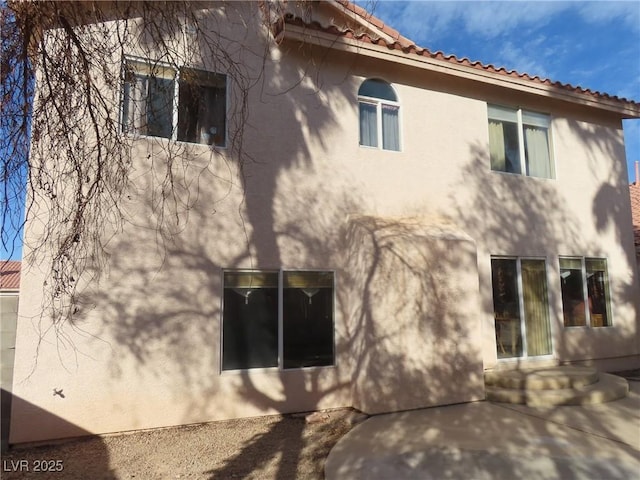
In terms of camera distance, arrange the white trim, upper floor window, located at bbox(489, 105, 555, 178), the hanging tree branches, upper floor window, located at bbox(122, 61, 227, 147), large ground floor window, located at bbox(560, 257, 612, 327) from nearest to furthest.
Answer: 1. the hanging tree branches
2. upper floor window, located at bbox(122, 61, 227, 147)
3. the white trim
4. upper floor window, located at bbox(489, 105, 555, 178)
5. large ground floor window, located at bbox(560, 257, 612, 327)

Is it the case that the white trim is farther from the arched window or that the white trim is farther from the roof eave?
the roof eave

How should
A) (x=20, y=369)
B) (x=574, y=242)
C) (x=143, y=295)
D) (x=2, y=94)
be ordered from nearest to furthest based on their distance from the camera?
1. (x=2, y=94)
2. (x=20, y=369)
3. (x=143, y=295)
4. (x=574, y=242)

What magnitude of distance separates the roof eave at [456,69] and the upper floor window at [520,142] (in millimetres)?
592

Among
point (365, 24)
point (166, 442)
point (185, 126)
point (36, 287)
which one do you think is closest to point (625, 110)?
point (365, 24)

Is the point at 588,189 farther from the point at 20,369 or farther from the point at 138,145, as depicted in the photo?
the point at 20,369

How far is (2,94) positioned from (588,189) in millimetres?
11717

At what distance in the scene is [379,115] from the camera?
8758mm

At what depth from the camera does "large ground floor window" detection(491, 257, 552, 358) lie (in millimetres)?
9188

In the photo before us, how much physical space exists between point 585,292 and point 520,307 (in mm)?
2170

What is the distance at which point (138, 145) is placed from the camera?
6.84 metres

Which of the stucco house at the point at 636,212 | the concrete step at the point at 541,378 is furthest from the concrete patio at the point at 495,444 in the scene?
Result: the stucco house at the point at 636,212

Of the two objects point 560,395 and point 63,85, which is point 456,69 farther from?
point 63,85

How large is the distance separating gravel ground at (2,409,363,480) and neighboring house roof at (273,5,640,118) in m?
6.12

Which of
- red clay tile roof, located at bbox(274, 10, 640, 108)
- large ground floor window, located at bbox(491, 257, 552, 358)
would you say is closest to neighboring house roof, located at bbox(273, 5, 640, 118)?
red clay tile roof, located at bbox(274, 10, 640, 108)
